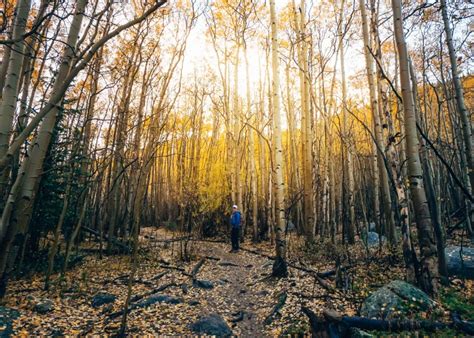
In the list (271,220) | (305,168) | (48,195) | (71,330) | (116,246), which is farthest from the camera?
(271,220)

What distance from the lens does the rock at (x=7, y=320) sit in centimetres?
339

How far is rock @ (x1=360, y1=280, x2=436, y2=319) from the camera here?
347cm

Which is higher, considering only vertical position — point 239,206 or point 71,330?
point 239,206

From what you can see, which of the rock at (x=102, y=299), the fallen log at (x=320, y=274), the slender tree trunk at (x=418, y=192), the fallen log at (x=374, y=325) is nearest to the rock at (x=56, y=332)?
the rock at (x=102, y=299)

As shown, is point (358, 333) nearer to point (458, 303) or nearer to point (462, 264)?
point (458, 303)

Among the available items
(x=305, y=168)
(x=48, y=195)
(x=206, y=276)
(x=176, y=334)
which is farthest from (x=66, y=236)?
(x=305, y=168)

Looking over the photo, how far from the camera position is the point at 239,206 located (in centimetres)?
1245

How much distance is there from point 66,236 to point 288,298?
768 centimetres

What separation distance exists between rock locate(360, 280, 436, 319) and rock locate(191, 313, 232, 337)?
2.07 meters

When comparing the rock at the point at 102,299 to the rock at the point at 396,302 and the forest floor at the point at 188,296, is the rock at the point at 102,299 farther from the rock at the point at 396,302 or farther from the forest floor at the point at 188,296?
the rock at the point at 396,302

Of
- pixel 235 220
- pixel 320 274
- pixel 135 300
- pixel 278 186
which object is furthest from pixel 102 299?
pixel 235 220

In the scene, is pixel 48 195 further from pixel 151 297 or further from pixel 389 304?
pixel 389 304

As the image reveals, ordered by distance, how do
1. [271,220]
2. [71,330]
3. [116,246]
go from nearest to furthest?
[71,330] < [116,246] < [271,220]

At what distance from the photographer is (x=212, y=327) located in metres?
4.14
